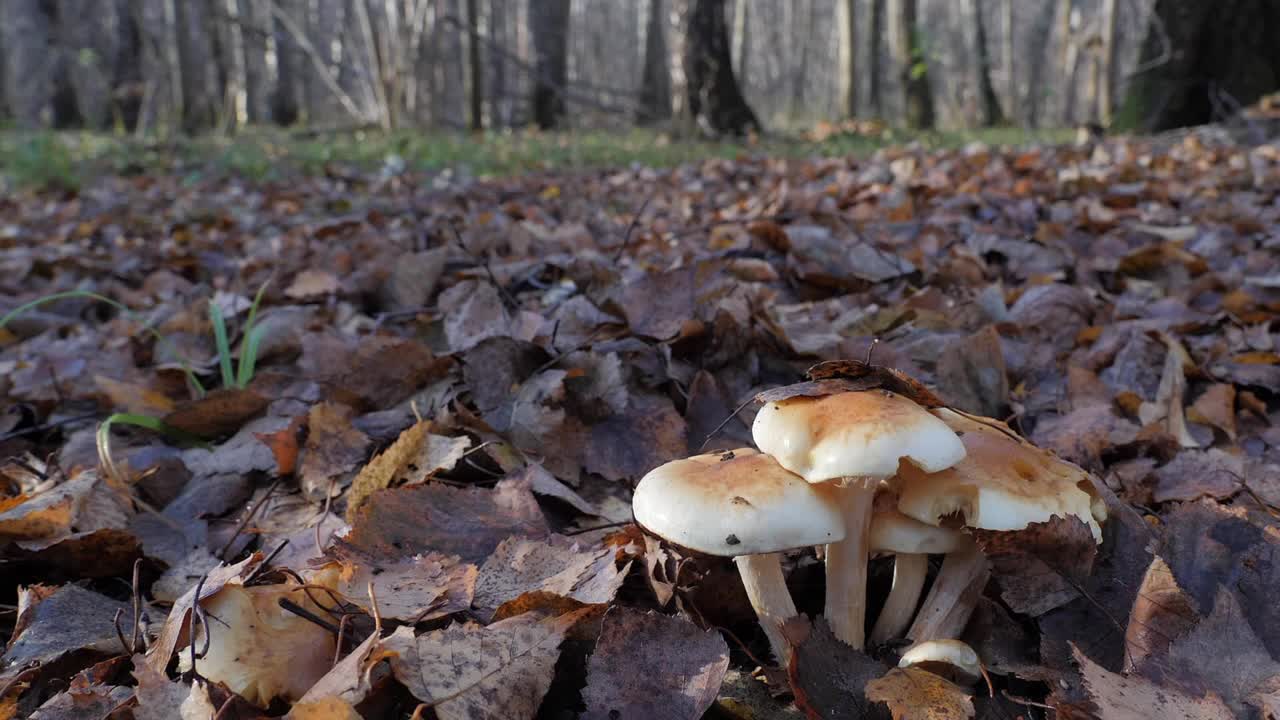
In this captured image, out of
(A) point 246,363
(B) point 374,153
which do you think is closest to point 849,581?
(A) point 246,363

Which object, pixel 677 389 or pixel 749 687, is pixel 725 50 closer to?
pixel 677 389

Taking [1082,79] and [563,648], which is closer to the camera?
[563,648]

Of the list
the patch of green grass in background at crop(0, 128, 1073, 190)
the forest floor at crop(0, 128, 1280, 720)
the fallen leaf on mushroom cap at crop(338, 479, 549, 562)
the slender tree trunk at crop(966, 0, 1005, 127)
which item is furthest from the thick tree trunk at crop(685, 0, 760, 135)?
the fallen leaf on mushroom cap at crop(338, 479, 549, 562)

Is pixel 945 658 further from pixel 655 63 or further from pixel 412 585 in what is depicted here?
pixel 655 63

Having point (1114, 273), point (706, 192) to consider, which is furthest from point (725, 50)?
point (1114, 273)

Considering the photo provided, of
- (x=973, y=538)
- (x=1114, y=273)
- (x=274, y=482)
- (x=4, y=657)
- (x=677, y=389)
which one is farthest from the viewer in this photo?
(x=1114, y=273)

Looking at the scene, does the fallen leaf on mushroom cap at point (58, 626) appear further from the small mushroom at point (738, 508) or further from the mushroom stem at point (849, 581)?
the mushroom stem at point (849, 581)
